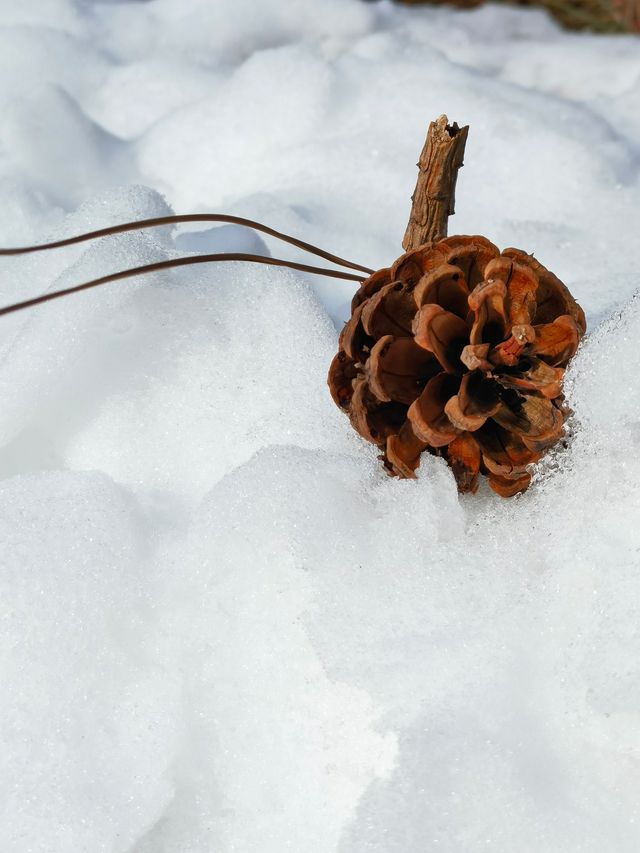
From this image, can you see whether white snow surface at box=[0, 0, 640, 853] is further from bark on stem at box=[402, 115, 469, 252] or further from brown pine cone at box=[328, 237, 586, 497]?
bark on stem at box=[402, 115, 469, 252]

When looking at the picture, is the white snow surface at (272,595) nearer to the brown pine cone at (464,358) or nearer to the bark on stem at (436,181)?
the brown pine cone at (464,358)

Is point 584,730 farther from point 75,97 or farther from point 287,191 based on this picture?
point 75,97

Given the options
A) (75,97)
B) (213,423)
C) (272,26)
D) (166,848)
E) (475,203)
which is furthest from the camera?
(272,26)

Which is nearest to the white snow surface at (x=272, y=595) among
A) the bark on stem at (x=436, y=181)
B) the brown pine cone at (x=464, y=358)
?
the brown pine cone at (x=464, y=358)

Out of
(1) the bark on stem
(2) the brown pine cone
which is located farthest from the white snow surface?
(1) the bark on stem

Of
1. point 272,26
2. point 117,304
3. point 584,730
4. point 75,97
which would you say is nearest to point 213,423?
point 117,304

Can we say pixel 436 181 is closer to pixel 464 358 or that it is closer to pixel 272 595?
pixel 464 358
